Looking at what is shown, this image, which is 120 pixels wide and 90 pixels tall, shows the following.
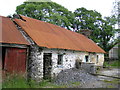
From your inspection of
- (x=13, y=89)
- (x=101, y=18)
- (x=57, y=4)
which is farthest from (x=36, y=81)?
(x=101, y=18)

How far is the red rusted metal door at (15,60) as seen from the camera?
8609mm

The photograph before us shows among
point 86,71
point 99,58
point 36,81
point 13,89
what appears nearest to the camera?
point 13,89

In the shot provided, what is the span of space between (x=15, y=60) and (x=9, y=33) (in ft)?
5.53

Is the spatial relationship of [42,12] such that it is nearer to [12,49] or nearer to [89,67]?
[89,67]

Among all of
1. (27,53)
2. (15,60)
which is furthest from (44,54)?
(15,60)

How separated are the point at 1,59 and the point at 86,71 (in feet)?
27.0

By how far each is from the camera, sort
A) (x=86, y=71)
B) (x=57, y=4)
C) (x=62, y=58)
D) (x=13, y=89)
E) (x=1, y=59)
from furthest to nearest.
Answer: (x=57, y=4), (x=86, y=71), (x=62, y=58), (x=1, y=59), (x=13, y=89)

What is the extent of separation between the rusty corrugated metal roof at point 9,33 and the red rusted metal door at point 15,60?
1.65 feet

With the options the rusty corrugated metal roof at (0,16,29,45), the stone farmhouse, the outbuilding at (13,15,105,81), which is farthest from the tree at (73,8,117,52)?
the rusty corrugated metal roof at (0,16,29,45)

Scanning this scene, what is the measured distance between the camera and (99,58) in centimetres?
2100

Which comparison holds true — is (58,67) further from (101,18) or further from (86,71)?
(101,18)

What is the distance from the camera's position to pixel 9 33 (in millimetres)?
9523

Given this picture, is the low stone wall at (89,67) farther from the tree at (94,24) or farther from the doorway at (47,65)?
the tree at (94,24)

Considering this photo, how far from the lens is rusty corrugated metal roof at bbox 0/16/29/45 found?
28.9 ft
